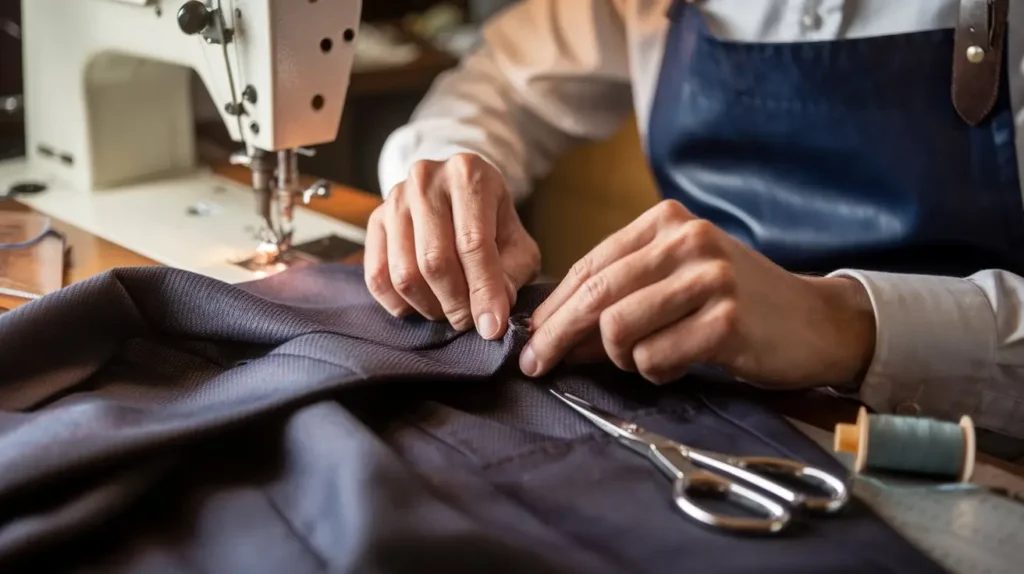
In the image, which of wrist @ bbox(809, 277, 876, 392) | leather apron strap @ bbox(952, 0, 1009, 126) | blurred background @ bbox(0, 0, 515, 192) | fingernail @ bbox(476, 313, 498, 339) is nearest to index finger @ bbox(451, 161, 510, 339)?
fingernail @ bbox(476, 313, 498, 339)

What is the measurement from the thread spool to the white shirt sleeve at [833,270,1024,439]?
14 cm

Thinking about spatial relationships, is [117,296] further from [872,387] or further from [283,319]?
[872,387]

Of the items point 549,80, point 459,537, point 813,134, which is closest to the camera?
point 459,537

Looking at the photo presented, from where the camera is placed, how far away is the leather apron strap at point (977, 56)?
0.84 metres

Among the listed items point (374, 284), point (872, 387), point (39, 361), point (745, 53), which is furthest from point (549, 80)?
point (39, 361)

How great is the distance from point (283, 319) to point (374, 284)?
116 mm

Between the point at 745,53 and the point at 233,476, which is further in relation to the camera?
the point at 745,53

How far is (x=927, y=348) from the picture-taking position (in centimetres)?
73

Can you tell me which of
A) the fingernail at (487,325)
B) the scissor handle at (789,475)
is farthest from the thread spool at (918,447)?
the fingernail at (487,325)

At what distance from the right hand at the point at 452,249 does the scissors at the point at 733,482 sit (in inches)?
6.5

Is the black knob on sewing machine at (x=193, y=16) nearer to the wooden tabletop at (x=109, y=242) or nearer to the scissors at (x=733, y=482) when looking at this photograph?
the wooden tabletop at (x=109, y=242)

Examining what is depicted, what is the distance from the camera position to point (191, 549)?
500 mm

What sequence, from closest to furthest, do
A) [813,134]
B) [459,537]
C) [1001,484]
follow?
1. [459,537]
2. [1001,484]
3. [813,134]

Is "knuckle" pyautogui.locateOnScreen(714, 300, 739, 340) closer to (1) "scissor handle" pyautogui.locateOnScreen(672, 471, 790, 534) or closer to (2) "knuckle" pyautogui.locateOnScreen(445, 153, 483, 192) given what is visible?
(1) "scissor handle" pyautogui.locateOnScreen(672, 471, 790, 534)
